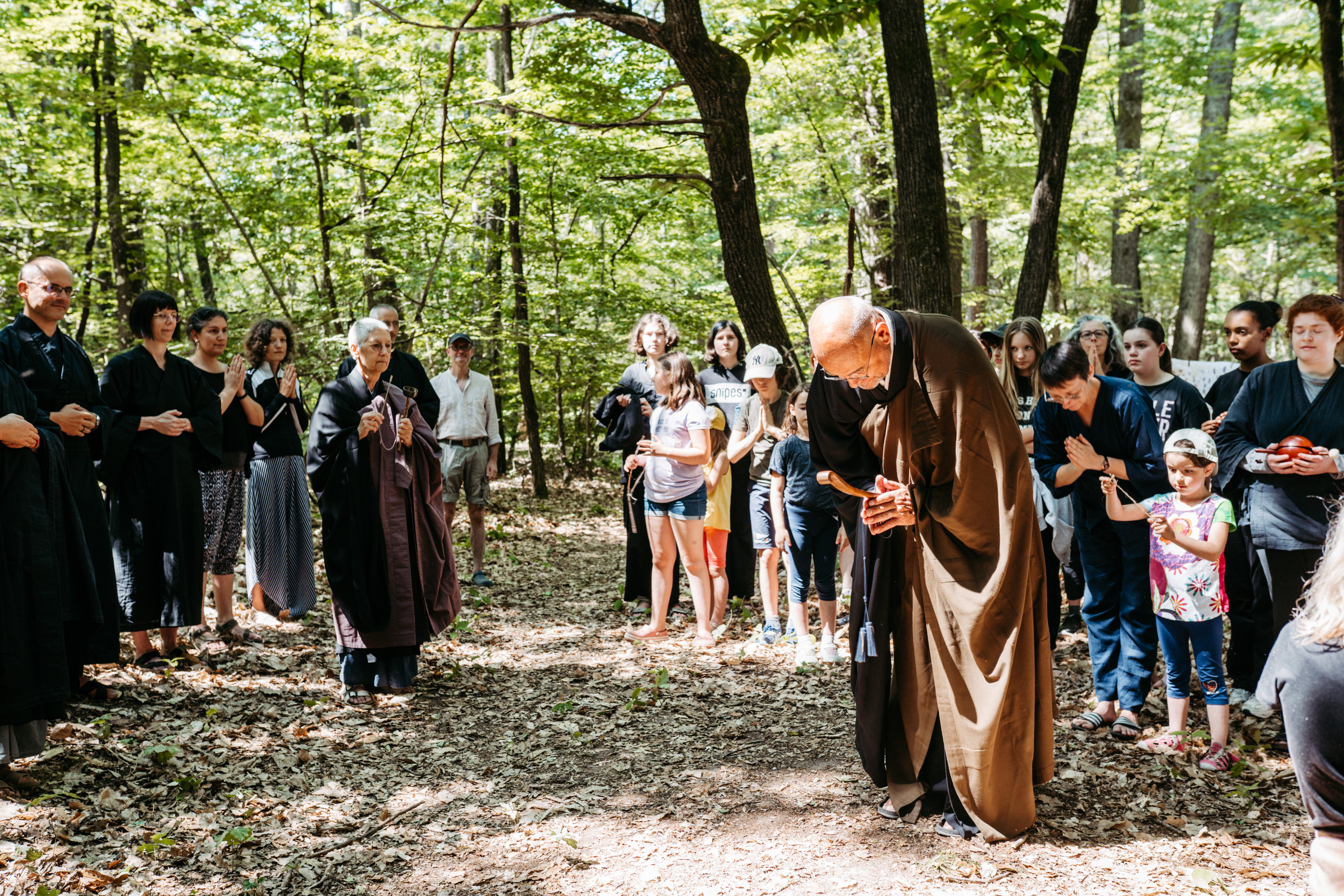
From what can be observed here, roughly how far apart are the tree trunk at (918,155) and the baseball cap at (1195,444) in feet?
10.1

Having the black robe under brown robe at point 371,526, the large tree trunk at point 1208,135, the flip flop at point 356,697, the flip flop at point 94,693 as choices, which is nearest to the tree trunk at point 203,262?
the black robe under brown robe at point 371,526

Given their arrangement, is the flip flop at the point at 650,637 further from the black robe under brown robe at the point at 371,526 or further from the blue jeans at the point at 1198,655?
the blue jeans at the point at 1198,655

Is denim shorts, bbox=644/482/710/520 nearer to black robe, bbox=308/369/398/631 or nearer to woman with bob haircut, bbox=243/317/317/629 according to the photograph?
black robe, bbox=308/369/398/631

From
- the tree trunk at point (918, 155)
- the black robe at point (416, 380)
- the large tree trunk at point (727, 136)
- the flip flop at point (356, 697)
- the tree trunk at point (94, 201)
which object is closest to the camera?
the flip flop at point (356, 697)

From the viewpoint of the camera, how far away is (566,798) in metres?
4.03

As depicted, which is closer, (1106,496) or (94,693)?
(1106,496)

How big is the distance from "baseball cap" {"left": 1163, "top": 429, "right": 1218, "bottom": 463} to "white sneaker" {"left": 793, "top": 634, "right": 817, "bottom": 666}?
2596 mm

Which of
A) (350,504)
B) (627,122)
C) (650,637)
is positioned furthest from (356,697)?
(627,122)

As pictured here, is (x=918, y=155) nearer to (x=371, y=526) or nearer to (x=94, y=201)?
(x=371, y=526)

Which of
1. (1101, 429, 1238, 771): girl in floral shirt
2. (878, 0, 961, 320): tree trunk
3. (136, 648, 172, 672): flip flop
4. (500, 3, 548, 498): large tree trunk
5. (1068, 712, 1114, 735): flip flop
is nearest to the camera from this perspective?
(1101, 429, 1238, 771): girl in floral shirt

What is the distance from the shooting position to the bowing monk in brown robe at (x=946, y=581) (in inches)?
129

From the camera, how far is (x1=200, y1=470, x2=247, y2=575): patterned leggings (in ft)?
19.9

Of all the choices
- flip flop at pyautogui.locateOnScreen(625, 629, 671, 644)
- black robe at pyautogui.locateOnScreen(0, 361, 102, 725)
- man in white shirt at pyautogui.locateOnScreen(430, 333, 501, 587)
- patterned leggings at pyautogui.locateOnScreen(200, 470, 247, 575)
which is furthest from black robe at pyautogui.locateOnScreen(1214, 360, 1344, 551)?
patterned leggings at pyautogui.locateOnScreen(200, 470, 247, 575)

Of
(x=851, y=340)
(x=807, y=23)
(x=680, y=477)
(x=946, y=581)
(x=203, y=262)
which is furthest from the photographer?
(x=203, y=262)
